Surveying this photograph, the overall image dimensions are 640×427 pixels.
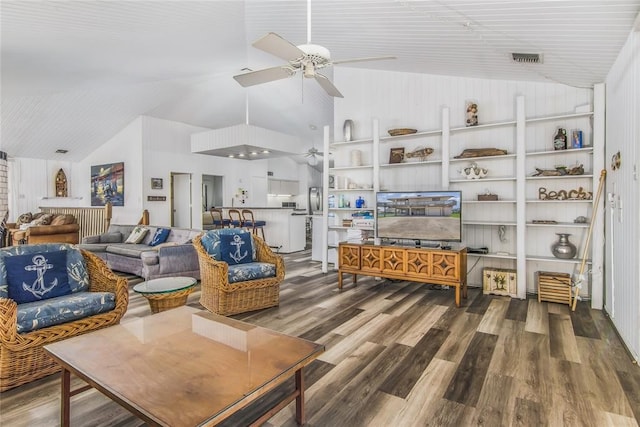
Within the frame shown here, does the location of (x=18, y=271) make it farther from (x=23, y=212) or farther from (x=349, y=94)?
(x=23, y=212)

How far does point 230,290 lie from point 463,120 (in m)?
3.83

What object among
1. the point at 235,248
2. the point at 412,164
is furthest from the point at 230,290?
the point at 412,164

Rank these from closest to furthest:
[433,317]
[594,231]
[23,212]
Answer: [433,317] < [594,231] < [23,212]

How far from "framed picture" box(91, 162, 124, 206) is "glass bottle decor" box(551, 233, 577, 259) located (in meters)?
8.83

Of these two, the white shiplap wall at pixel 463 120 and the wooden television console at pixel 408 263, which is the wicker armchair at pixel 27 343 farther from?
the white shiplap wall at pixel 463 120

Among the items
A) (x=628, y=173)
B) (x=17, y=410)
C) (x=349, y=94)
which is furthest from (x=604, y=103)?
(x=17, y=410)

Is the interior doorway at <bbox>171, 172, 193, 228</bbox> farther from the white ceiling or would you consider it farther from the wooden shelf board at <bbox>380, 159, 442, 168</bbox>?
the wooden shelf board at <bbox>380, 159, 442, 168</bbox>

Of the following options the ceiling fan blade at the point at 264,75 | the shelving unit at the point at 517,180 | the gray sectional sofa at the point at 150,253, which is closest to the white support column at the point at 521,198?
the shelving unit at the point at 517,180

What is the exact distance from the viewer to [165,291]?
2.63m

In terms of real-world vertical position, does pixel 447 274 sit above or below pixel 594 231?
below

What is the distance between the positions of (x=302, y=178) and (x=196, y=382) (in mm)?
11913

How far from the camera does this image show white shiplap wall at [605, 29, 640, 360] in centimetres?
251

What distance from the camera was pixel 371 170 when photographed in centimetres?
552

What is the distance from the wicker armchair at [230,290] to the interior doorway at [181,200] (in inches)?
226
